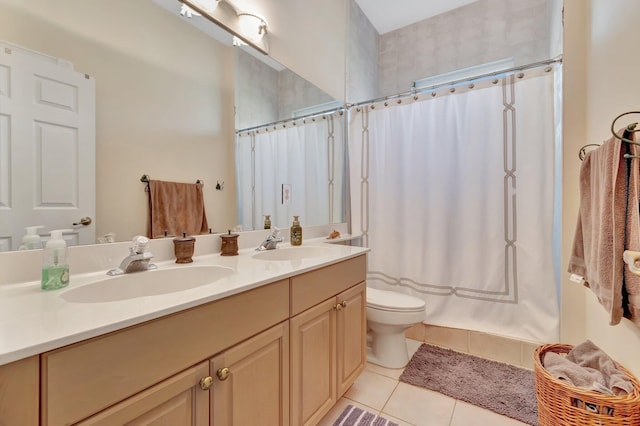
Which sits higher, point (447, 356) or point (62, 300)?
point (62, 300)

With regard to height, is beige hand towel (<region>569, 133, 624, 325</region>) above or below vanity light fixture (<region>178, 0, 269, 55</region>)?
below

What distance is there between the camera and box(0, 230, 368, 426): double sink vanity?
501 mm

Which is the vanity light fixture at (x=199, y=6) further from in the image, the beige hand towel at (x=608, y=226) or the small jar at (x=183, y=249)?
the beige hand towel at (x=608, y=226)

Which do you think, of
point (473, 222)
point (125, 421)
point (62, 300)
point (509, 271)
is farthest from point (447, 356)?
point (62, 300)

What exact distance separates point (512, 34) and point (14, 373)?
3277mm

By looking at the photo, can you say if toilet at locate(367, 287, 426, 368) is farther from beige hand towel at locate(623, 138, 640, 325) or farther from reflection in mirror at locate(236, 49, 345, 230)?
beige hand towel at locate(623, 138, 640, 325)

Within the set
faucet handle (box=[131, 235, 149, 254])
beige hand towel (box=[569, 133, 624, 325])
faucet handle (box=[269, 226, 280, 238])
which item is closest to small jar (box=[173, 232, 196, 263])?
faucet handle (box=[131, 235, 149, 254])

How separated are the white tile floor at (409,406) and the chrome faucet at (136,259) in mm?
1131

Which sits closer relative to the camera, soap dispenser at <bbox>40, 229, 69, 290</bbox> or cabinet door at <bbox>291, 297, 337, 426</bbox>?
soap dispenser at <bbox>40, 229, 69, 290</bbox>

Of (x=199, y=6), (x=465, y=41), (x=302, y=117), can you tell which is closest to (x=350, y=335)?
(x=302, y=117)

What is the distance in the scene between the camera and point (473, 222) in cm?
194

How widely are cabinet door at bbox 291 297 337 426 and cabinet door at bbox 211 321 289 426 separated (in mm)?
51

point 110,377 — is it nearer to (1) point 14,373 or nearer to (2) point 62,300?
(1) point 14,373

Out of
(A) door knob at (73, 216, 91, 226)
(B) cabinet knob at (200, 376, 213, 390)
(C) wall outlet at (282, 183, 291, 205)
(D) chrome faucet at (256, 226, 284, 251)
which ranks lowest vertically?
(B) cabinet knob at (200, 376, 213, 390)
